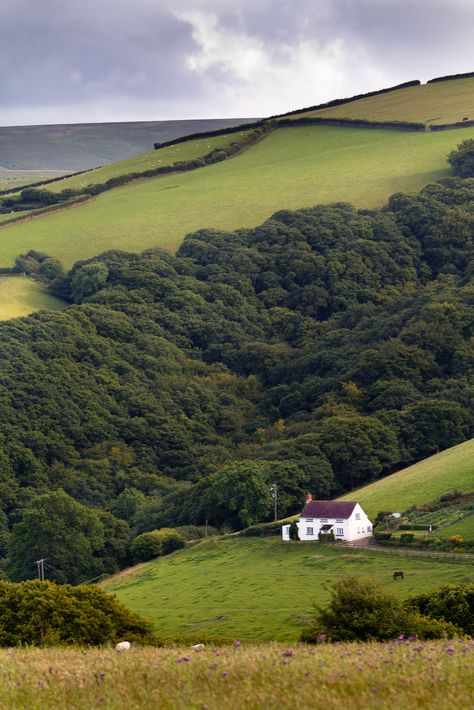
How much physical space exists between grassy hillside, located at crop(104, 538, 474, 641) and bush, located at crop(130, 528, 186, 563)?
3.95 m

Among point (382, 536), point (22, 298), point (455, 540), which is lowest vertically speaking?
point (382, 536)

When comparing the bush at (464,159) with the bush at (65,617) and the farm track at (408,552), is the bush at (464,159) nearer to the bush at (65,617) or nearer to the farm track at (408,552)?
the farm track at (408,552)

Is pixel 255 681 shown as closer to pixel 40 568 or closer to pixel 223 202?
pixel 40 568

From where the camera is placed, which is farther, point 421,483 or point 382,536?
point 421,483

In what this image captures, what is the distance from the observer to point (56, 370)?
14412 cm

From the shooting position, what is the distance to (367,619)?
146 ft

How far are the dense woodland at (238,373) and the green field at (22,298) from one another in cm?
280

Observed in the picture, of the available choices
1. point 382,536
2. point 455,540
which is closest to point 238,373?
Answer: point 382,536

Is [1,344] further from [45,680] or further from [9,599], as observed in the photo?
[45,680]

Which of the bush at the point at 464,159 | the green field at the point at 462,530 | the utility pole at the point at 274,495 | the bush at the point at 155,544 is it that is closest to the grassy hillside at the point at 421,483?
the utility pole at the point at 274,495

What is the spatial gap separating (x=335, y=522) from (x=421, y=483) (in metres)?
10.1

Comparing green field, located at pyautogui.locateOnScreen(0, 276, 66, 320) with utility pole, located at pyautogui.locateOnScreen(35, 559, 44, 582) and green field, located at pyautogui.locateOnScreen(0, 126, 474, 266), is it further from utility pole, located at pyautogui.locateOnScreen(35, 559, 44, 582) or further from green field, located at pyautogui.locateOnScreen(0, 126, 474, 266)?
utility pole, located at pyautogui.locateOnScreen(35, 559, 44, 582)

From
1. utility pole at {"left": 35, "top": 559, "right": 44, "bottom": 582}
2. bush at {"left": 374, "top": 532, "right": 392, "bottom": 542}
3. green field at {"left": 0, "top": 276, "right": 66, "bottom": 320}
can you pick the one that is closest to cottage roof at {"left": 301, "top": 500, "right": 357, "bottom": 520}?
bush at {"left": 374, "top": 532, "right": 392, "bottom": 542}

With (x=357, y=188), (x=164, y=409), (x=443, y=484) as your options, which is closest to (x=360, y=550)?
(x=443, y=484)
